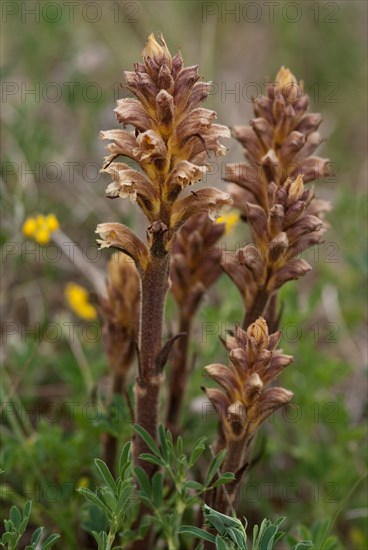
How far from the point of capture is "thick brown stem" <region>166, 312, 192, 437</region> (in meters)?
2.88

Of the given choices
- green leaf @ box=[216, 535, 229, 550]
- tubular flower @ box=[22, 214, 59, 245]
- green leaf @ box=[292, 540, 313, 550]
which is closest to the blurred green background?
tubular flower @ box=[22, 214, 59, 245]

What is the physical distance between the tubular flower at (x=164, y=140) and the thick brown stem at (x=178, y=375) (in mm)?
798

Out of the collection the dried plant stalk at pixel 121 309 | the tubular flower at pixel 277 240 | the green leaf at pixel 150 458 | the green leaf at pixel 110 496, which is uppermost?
the tubular flower at pixel 277 240

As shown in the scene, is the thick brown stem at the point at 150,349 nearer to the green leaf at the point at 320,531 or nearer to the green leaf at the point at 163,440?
the green leaf at the point at 163,440

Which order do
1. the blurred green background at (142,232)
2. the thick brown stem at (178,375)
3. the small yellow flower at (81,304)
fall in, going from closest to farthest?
the thick brown stem at (178,375)
the blurred green background at (142,232)
the small yellow flower at (81,304)

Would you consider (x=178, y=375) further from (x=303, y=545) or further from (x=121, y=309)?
(x=303, y=545)

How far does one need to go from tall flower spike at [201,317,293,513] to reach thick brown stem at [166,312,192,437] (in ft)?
2.05

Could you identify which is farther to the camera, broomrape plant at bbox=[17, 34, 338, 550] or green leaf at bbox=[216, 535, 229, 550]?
broomrape plant at bbox=[17, 34, 338, 550]

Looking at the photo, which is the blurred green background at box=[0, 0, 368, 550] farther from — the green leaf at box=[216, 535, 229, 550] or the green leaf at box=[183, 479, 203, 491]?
the green leaf at box=[216, 535, 229, 550]

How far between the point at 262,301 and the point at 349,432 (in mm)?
1113

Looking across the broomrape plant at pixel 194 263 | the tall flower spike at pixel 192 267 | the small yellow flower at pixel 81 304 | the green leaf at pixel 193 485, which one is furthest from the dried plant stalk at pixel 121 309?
the small yellow flower at pixel 81 304

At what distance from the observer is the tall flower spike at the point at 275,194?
2.25m

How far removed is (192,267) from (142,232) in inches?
83.8

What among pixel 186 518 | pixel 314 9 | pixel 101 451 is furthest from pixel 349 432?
pixel 314 9
